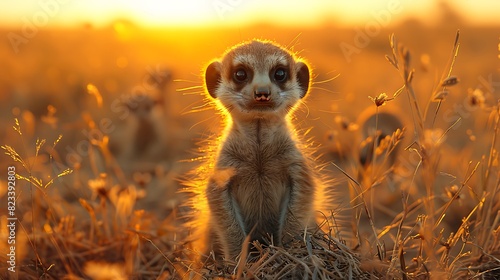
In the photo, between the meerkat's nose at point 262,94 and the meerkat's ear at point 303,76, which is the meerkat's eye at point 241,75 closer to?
the meerkat's nose at point 262,94

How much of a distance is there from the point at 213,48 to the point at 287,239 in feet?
4.85

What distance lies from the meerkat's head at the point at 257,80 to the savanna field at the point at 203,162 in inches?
7.3

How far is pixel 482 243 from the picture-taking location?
9.96 feet

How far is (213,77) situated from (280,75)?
46 centimetres

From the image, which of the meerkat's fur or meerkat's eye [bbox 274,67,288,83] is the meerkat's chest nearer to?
the meerkat's fur

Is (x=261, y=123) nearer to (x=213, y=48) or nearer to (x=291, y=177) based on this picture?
(x=291, y=177)

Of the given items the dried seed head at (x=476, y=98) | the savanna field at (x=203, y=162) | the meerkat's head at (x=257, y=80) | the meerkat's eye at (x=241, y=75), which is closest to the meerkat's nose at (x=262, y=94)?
the meerkat's head at (x=257, y=80)

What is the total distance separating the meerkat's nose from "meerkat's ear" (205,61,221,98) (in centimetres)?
54

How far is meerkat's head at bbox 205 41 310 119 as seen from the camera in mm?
3287

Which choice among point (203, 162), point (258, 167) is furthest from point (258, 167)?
point (203, 162)

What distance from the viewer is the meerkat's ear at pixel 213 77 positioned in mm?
3688

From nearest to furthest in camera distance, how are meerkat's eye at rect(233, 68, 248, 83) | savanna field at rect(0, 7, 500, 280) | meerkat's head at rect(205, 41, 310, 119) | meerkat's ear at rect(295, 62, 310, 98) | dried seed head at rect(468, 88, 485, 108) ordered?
1. savanna field at rect(0, 7, 500, 280)
2. dried seed head at rect(468, 88, 485, 108)
3. meerkat's head at rect(205, 41, 310, 119)
4. meerkat's eye at rect(233, 68, 248, 83)
5. meerkat's ear at rect(295, 62, 310, 98)

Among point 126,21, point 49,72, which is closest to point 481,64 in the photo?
point 49,72

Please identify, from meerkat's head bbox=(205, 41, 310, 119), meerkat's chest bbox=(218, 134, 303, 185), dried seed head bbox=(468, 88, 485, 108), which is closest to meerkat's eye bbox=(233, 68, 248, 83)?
meerkat's head bbox=(205, 41, 310, 119)
